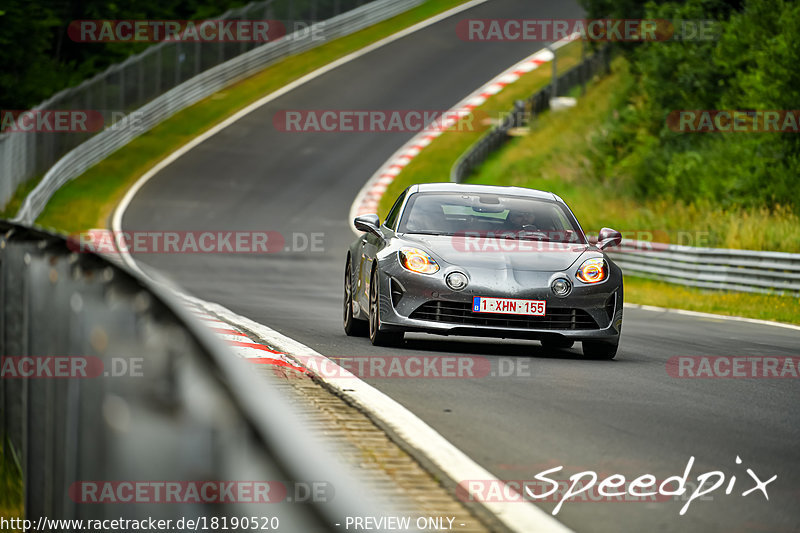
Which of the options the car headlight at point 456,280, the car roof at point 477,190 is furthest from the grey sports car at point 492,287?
the car roof at point 477,190

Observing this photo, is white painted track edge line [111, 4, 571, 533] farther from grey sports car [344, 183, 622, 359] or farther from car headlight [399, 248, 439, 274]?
car headlight [399, 248, 439, 274]

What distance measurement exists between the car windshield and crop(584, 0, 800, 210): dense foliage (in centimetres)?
1471

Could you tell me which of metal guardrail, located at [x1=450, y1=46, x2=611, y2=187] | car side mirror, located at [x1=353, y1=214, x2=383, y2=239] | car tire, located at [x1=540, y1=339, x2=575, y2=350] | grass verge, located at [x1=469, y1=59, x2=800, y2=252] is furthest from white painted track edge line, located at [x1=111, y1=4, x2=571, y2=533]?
metal guardrail, located at [x1=450, y1=46, x2=611, y2=187]

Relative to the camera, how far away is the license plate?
10547mm

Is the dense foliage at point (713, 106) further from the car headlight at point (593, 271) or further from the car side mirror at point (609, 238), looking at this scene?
the car headlight at point (593, 271)

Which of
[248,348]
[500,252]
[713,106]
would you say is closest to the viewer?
[248,348]

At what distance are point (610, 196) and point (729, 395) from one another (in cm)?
2519

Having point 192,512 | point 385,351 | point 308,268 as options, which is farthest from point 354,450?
point 308,268

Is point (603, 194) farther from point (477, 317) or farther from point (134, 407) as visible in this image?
point (134, 407)

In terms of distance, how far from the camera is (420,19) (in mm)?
59250

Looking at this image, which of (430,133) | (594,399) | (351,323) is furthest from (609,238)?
(430,133)

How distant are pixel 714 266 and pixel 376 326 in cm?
1290

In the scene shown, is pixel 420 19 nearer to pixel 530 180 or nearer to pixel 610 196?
pixel 530 180

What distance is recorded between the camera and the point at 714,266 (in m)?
22.5
